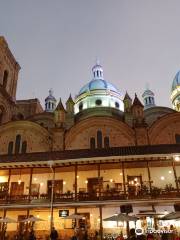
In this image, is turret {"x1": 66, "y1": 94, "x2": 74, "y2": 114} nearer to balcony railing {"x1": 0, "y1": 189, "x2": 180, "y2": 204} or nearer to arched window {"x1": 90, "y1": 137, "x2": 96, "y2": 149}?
arched window {"x1": 90, "y1": 137, "x2": 96, "y2": 149}

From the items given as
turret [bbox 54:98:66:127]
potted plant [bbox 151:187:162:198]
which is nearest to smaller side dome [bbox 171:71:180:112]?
turret [bbox 54:98:66:127]

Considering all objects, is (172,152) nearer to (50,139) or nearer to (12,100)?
(50,139)

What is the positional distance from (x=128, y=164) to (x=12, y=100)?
24.4m

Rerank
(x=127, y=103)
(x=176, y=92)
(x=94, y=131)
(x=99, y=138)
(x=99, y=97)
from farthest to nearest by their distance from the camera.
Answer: (x=176, y=92) < (x=99, y=97) < (x=127, y=103) < (x=94, y=131) < (x=99, y=138)

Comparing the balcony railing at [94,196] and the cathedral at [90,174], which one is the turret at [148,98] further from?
the balcony railing at [94,196]

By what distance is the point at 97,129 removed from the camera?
33.7 m

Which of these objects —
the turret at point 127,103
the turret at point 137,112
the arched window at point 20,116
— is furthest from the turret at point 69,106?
the arched window at point 20,116

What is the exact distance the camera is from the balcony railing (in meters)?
22.0

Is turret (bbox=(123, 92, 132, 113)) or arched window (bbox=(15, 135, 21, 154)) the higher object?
turret (bbox=(123, 92, 132, 113))

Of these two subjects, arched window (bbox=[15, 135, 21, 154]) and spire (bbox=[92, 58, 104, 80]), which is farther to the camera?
spire (bbox=[92, 58, 104, 80])

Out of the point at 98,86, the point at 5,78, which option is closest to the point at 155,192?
the point at 98,86

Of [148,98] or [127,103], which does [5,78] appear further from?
[148,98]

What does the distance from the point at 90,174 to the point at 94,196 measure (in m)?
3.90

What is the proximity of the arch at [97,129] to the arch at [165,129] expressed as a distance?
91.8 inches
